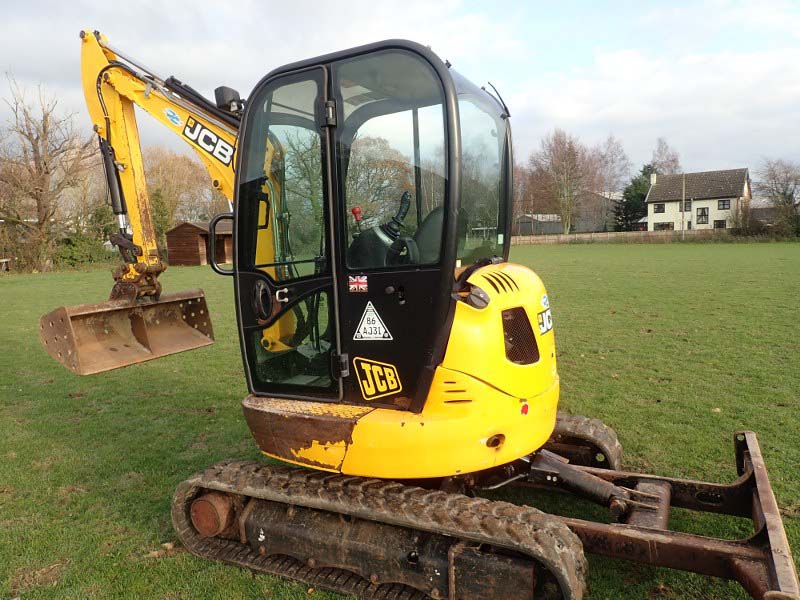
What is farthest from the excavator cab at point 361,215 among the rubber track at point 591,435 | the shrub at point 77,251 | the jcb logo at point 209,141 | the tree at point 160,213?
the tree at point 160,213

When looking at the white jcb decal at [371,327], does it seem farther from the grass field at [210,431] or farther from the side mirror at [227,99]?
the side mirror at [227,99]

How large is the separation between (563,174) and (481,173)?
65.3 metres

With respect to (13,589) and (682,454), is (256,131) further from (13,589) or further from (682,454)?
(682,454)

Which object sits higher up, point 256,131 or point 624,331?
point 256,131

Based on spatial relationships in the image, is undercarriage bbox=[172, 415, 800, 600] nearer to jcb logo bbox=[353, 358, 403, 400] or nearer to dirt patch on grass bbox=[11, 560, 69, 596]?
jcb logo bbox=[353, 358, 403, 400]

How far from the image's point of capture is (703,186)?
71062 millimetres

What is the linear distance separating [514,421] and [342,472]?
1046mm

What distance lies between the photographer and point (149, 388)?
8305 mm

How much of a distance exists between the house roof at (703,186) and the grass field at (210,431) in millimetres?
64090

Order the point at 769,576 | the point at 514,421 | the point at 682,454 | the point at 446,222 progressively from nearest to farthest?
the point at 769,576 < the point at 446,222 < the point at 514,421 < the point at 682,454

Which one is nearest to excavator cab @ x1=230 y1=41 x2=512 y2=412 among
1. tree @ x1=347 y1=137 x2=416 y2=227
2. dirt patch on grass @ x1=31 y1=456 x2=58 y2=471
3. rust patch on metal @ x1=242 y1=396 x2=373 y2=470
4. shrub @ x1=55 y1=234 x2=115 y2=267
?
tree @ x1=347 y1=137 x2=416 y2=227

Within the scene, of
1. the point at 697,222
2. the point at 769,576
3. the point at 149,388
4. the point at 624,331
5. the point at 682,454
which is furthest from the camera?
the point at 697,222

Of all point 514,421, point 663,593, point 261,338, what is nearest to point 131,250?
point 261,338

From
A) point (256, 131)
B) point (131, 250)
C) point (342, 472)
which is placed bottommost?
point (342, 472)
